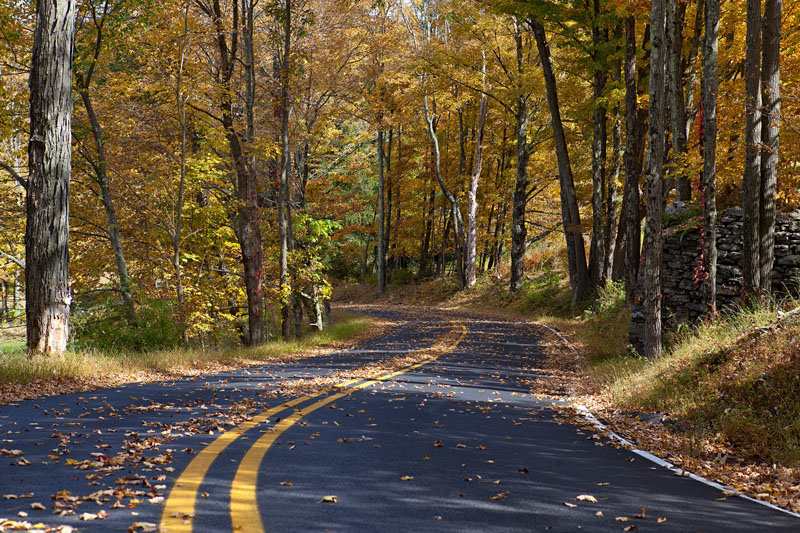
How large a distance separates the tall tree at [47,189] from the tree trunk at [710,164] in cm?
Result: 1130

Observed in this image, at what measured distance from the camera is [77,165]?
17141 mm

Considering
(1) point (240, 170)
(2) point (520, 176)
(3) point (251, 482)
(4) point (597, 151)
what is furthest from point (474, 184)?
(3) point (251, 482)

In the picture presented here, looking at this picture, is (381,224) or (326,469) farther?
(381,224)

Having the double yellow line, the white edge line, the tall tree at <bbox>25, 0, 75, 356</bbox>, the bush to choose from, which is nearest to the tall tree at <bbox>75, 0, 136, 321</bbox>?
the bush

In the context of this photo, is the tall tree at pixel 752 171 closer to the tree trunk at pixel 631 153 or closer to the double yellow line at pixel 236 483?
the tree trunk at pixel 631 153

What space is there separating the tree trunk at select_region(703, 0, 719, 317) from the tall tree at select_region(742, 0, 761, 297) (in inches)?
21.5

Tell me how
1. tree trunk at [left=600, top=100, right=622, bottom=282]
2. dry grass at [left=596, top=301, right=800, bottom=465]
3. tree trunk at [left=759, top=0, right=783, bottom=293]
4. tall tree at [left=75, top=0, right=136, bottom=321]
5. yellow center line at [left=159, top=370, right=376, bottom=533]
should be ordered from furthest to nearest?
1. tree trunk at [left=600, top=100, right=622, bottom=282]
2. tall tree at [left=75, top=0, right=136, bottom=321]
3. tree trunk at [left=759, top=0, right=783, bottom=293]
4. dry grass at [left=596, top=301, right=800, bottom=465]
5. yellow center line at [left=159, top=370, right=376, bottom=533]

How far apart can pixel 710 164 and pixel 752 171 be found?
2.39 feet

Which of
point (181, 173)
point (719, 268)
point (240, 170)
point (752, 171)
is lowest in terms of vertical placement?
point (719, 268)

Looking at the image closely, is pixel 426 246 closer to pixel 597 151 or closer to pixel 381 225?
pixel 381 225

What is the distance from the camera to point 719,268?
13.6 m

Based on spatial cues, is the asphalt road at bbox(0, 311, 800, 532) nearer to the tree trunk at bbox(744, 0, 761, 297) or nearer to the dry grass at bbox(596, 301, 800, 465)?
the dry grass at bbox(596, 301, 800, 465)

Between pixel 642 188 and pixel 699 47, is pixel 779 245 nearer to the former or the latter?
pixel 699 47

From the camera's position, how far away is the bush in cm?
1521
